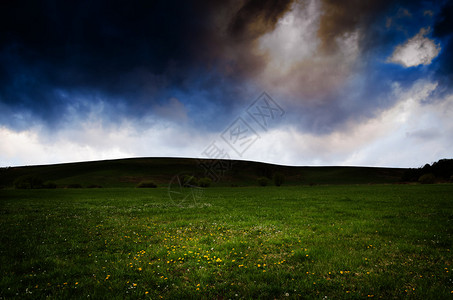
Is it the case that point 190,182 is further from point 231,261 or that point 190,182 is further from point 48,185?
point 231,261

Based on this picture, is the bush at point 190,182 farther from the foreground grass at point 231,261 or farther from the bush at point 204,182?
the foreground grass at point 231,261

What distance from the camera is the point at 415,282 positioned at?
5.92m

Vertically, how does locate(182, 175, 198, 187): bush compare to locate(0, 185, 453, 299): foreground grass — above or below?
above

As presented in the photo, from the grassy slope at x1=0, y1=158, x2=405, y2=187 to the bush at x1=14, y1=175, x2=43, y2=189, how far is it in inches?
760

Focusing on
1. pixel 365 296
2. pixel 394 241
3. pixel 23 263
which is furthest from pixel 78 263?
pixel 394 241

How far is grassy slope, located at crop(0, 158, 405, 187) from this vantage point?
288ft

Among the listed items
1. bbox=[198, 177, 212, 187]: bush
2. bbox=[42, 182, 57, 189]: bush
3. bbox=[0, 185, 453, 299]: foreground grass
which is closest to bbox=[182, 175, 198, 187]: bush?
bbox=[198, 177, 212, 187]: bush

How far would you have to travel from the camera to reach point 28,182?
190ft

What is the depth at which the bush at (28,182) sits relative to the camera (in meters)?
56.8

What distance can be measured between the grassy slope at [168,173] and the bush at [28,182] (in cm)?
1932

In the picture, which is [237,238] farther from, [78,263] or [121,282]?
[78,263]

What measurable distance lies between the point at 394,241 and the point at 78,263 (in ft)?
41.3

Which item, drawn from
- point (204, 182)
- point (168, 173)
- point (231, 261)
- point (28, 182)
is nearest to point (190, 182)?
point (204, 182)

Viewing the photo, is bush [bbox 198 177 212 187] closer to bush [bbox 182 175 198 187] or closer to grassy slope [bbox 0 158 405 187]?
bush [bbox 182 175 198 187]
